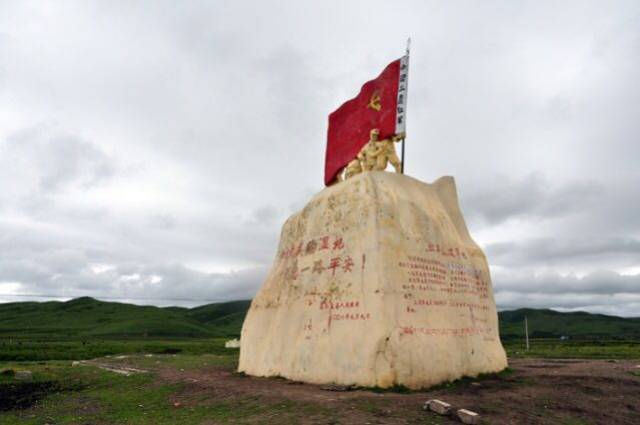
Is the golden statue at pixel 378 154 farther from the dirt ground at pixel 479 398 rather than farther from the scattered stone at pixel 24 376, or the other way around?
the scattered stone at pixel 24 376

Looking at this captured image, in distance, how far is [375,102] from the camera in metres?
20.2

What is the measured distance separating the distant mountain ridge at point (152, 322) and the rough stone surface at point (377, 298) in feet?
266

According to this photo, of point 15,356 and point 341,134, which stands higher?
point 341,134

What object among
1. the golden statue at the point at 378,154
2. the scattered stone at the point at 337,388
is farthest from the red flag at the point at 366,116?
the scattered stone at the point at 337,388

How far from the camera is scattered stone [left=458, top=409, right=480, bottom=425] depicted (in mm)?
9719

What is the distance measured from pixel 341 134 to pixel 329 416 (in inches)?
573

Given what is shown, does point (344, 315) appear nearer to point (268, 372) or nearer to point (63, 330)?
point (268, 372)

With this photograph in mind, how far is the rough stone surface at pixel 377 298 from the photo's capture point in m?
14.0

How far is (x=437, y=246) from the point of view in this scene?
1659cm

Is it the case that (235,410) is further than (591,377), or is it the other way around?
(591,377)

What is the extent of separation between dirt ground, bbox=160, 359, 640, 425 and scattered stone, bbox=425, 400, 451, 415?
0.46ft

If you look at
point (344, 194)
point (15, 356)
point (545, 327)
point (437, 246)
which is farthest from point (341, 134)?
point (545, 327)

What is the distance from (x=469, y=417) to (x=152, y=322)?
4645 inches

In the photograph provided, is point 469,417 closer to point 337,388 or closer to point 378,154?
point 337,388
